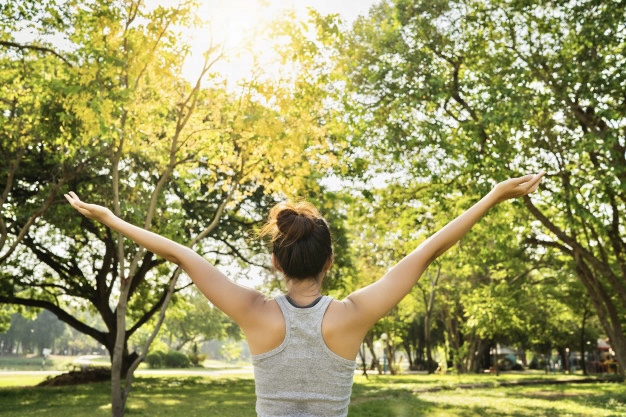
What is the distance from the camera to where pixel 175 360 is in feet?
208

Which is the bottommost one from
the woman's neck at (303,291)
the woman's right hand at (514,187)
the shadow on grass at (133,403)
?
the shadow on grass at (133,403)

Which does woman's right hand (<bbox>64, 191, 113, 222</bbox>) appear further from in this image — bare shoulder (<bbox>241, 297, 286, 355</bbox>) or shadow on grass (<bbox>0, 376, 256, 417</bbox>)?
shadow on grass (<bbox>0, 376, 256, 417</bbox>)

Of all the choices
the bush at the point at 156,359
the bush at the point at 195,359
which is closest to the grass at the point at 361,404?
the bush at the point at 156,359

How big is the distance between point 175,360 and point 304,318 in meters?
64.8

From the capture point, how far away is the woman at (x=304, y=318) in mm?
2068

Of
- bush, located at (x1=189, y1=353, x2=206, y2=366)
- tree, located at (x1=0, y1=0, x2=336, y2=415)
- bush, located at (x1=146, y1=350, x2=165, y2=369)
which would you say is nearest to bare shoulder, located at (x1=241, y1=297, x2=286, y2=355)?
tree, located at (x1=0, y1=0, x2=336, y2=415)

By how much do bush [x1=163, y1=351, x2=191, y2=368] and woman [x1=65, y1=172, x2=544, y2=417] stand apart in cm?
6436

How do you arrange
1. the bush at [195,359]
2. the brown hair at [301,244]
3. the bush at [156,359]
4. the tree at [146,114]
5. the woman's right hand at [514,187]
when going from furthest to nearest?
the bush at [195,359]
the bush at [156,359]
the tree at [146,114]
the woman's right hand at [514,187]
the brown hair at [301,244]

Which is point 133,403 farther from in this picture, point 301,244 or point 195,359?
point 195,359

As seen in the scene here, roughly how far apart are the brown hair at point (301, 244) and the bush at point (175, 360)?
64.4 meters

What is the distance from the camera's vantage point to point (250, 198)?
83.6 ft

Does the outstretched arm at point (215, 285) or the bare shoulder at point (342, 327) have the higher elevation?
the outstretched arm at point (215, 285)

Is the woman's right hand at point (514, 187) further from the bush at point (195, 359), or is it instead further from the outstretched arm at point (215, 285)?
the bush at point (195, 359)

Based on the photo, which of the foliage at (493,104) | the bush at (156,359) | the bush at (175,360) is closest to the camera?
the foliage at (493,104)
